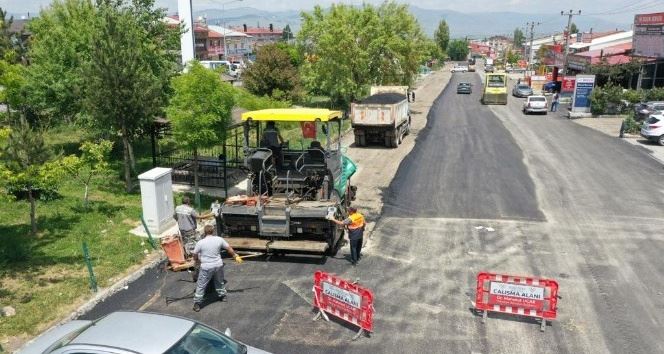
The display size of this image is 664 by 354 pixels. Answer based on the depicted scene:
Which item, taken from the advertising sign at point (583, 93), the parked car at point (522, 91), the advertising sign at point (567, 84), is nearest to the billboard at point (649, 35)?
the advertising sign at point (567, 84)

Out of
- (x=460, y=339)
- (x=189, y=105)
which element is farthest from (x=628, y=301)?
(x=189, y=105)

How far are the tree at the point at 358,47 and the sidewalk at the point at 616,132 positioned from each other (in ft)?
41.4

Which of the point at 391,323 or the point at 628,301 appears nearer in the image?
the point at 391,323

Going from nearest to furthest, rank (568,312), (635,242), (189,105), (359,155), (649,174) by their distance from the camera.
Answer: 1. (568,312)
2. (635,242)
3. (189,105)
4. (649,174)
5. (359,155)

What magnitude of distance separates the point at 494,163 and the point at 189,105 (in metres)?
13.0

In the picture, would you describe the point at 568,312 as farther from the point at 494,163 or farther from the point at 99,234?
the point at 494,163

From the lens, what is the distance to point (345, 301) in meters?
8.52

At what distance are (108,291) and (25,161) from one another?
412 cm

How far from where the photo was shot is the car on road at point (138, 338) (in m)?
5.43

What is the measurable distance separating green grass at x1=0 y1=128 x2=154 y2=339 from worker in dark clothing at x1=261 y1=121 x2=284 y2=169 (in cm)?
372

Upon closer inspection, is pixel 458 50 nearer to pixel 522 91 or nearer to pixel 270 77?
pixel 522 91

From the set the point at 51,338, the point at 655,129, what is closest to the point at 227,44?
the point at 655,129

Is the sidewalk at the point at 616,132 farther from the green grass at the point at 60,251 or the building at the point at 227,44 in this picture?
the building at the point at 227,44

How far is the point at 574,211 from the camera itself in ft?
49.8
